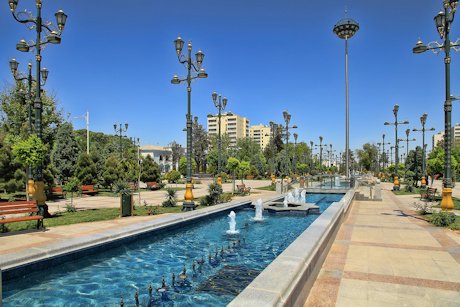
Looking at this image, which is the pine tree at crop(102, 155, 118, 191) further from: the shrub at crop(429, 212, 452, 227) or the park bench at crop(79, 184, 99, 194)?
the shrub at crop(429, 212, 452, 227)

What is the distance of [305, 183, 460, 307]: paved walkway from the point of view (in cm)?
427

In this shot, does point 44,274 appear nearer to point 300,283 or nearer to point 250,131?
point 300,283

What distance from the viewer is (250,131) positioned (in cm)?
16812

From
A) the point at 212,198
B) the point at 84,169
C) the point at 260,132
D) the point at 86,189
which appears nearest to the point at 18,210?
the point at 212,198

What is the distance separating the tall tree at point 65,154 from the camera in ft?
78.1

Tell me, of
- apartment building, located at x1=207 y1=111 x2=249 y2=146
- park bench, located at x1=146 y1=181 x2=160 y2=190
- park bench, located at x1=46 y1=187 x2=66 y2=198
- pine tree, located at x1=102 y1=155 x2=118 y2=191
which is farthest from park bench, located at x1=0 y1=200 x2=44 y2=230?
apartment building, located at x1=207 y1=111 x2=249 y2=146

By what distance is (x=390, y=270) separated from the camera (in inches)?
215

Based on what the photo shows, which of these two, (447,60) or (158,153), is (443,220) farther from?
(158,153)

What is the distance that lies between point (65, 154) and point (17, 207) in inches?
662

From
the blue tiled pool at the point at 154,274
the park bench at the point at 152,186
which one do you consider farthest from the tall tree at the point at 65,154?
the blue tiled pool at the point at 154,274

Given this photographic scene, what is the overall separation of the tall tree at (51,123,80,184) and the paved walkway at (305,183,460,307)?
21.9 m

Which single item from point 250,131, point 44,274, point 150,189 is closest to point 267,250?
point 44,274

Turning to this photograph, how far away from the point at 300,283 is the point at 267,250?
404 cm

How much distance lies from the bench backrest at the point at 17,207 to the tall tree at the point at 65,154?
651 inches
